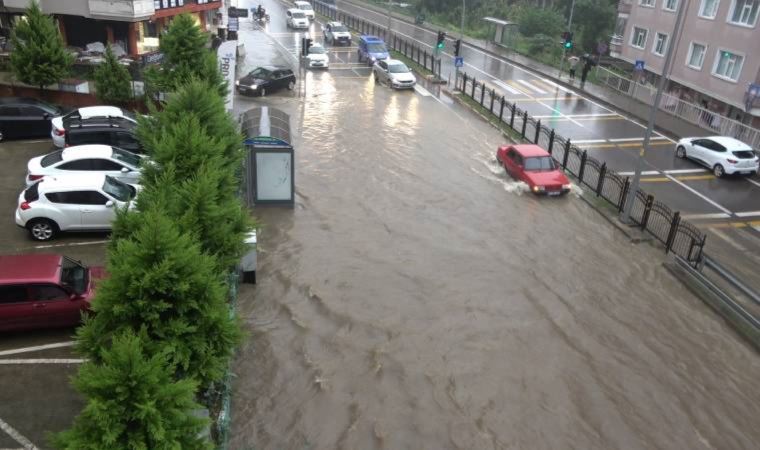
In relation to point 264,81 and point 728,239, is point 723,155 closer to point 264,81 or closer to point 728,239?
point 728,239

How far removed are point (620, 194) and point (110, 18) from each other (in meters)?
27.4

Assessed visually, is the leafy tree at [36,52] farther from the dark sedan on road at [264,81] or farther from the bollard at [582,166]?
the bollard at [582,166]

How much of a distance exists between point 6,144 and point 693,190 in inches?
990

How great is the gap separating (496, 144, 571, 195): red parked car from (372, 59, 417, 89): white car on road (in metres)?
13.8

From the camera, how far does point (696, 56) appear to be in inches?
1324

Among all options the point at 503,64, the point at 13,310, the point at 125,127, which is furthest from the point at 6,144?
the point at 503,64

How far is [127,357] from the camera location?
268 inches

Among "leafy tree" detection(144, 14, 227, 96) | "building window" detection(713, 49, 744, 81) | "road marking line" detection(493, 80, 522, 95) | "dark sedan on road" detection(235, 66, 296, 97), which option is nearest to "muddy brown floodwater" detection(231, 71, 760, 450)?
"leafy tree" detection(144, 14, 227, 96)

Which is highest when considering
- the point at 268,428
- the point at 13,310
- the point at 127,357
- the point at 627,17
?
the point at 627,17

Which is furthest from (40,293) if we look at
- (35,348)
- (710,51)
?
(710,51)

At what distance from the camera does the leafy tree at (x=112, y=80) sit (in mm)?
24219

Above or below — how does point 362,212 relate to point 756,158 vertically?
below

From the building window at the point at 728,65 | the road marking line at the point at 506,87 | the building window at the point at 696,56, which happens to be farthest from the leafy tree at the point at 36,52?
the building window at the point at 696,56

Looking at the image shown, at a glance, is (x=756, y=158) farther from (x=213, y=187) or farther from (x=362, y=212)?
(x=213, y=187)
